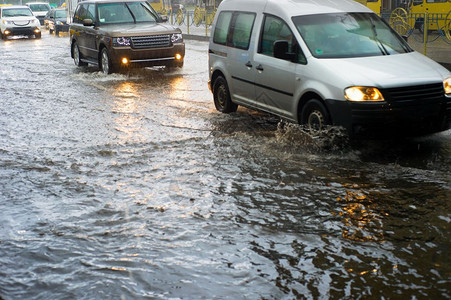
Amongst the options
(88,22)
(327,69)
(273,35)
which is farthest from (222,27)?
(88,22)

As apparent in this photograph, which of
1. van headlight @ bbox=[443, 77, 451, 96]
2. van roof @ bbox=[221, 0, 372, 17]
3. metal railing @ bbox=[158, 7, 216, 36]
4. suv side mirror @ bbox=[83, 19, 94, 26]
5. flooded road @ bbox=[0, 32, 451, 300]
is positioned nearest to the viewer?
flooded road @ bbox=[0, 32, 451, 300]

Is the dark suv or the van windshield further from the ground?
the van windshield

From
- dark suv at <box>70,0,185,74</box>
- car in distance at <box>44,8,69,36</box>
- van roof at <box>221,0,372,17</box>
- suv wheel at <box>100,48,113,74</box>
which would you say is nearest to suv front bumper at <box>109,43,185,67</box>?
dark suv at <box>70,0,185,74</box>

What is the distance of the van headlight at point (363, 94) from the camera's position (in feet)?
25.1

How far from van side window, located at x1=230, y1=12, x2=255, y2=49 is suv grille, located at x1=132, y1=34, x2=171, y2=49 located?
21.4 feet

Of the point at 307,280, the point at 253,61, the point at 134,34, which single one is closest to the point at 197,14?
the point at 134,34

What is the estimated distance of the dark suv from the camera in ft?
54.0

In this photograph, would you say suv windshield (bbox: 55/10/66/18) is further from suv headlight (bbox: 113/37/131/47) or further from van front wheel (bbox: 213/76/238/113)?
van front wheel (bbox: 213/76/238/113)

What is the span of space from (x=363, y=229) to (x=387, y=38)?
4.29m

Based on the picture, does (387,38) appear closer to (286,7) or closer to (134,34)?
(286,7)

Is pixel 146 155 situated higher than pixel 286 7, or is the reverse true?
pixel 286 7

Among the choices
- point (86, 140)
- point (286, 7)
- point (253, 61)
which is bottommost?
point (86, 140)

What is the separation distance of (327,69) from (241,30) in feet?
7.84

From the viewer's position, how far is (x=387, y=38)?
29.8 feet
